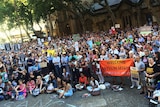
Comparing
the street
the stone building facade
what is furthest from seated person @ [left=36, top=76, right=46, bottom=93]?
the stone building facade

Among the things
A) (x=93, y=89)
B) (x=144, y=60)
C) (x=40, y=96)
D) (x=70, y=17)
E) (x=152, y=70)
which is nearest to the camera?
(x=152, y=70)

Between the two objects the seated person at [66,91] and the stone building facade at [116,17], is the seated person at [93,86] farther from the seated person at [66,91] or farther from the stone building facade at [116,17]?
the stone building facade at [116,17]

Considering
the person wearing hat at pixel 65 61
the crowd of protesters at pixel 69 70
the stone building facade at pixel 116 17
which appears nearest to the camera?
the crowd of protesters at pixel 69 70

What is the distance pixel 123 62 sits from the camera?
13.8 m

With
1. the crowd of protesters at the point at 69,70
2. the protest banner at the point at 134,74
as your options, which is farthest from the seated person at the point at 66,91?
the protest banner at the point at 134,74

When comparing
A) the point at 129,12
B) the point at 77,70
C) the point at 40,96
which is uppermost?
the point at 129,12

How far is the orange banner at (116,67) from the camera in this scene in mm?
13619

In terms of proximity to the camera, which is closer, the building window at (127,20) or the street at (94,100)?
the street at (94,100)

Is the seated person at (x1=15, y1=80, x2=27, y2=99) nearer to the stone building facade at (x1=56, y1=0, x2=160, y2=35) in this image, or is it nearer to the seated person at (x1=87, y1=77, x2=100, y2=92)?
the seated person at (x1=87, y1=77, x2=100, y2=92)

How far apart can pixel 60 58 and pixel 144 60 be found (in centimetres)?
532

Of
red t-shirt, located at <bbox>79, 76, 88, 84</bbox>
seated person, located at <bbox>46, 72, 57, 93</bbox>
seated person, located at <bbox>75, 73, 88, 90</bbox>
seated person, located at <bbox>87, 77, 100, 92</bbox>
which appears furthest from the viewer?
seated person, located at <bbox>46, 72, 57, 93</bbox>

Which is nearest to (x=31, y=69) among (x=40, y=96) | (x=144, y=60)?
(x=40, y=96)

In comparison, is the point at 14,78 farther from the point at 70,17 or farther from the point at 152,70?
the point at 70,17

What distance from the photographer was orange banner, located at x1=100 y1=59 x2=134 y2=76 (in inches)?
536
